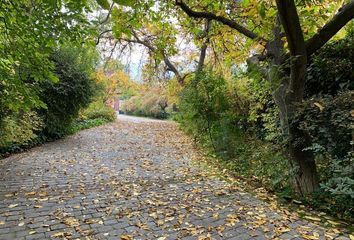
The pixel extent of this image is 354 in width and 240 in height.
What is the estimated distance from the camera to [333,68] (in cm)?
563

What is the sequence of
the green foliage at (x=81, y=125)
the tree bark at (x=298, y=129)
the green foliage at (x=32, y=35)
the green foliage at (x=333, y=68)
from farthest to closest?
the green foliage at (x=81, y=125)
the green foliage at (x=333, y=68)
the tree bark at (x=298, y=129)
the green foliage at (x=32, y=35)

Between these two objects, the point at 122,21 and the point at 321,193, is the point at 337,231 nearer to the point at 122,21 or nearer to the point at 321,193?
the point at 321,193

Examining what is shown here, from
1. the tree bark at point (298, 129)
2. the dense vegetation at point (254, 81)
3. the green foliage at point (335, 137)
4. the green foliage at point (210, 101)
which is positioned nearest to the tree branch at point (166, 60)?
the dense vegetation at point (254, 81)

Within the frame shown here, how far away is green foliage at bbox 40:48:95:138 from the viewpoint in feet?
33.4

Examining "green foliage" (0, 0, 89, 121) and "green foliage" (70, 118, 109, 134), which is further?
"green foliage" (70, 118, 109, 134)

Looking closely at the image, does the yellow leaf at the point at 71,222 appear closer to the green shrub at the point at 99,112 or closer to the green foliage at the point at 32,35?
the green foliage at the point at 32,35

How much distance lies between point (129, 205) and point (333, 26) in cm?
397

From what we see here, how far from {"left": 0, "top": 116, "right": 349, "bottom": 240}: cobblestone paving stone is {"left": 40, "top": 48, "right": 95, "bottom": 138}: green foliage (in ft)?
11.0

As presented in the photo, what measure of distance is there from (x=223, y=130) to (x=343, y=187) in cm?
448

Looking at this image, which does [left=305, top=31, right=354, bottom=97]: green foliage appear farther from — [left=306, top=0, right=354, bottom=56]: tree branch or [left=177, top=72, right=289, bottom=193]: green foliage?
[left=177, top=72, right=289, bottom=193]: green foliage

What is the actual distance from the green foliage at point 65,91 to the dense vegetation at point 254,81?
76mm

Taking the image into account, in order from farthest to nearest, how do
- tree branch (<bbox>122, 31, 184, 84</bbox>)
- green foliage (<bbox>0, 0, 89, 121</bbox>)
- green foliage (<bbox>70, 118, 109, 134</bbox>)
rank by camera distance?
tree branch (<bbox>122, 31, 184, 84</bbox>) → green foliage (<bbox>70, 118, 109, 134</bbox>) → green foliage (<bbox>0, 0, 89, 121</bbox>)

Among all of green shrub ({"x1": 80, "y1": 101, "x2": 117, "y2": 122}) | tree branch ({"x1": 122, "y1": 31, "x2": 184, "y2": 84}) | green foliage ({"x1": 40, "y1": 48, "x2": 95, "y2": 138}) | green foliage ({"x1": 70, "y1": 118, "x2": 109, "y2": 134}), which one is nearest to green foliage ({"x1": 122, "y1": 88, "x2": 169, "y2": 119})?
green shrub ({"x1": 80, "y1": 101, "x2": 117, "y2": 122})

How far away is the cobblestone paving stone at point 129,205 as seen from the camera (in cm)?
344
